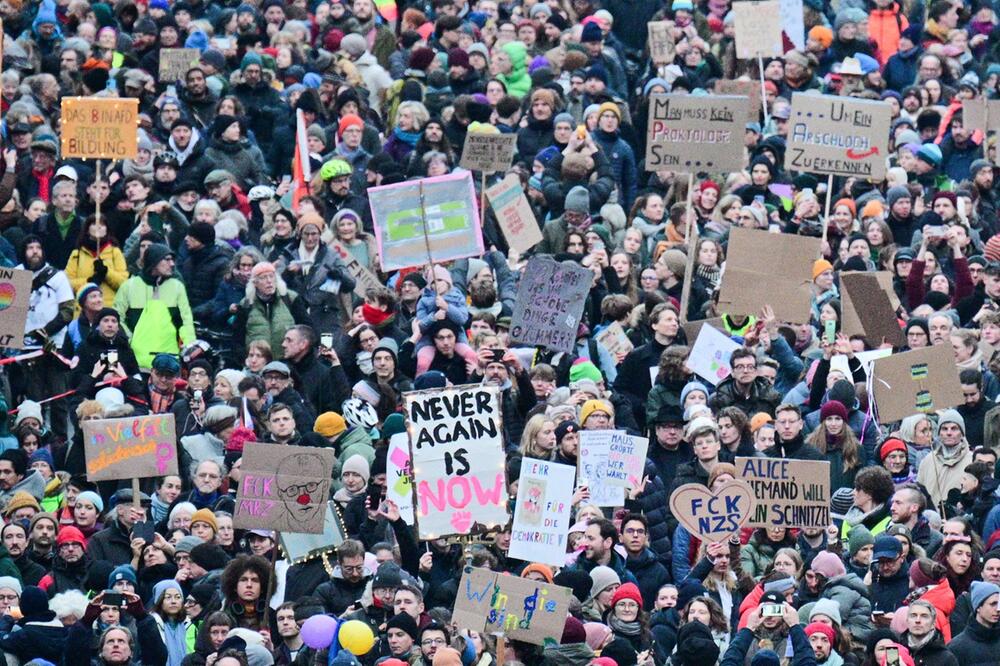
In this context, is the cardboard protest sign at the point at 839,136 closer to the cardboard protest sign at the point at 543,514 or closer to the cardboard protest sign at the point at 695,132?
the cardboard protest sign at the point at 695,132

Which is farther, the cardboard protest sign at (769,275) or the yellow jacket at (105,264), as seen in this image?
the yellow jacket at (105,264)

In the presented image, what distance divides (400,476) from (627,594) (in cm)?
220

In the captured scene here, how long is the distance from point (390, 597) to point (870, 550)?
3.04 meters

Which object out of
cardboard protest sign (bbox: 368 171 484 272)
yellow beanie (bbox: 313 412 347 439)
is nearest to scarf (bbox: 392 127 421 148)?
cardboard protest sign (bbox: 368 171 484 272)

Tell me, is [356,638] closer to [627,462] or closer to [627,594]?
[627,594]

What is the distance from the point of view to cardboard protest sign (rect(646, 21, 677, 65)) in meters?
29.6

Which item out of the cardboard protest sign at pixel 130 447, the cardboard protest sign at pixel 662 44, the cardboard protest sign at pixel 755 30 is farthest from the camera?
the cardboard protest sign at pixel 662 44

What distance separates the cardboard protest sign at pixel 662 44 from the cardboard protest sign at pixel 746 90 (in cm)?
72

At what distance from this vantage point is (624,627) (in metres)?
18.5

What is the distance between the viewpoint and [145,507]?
2084 cm

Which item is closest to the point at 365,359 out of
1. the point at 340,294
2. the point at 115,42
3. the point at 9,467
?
the point at 340,294

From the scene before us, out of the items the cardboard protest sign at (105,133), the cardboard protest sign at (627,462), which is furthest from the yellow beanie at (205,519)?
the cardboard protest sign at (105,133)

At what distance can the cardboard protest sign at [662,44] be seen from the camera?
97.1ft

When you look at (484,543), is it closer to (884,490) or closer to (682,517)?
(682,517)
